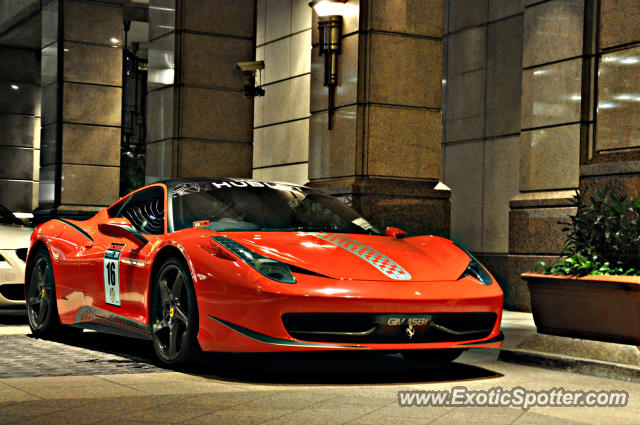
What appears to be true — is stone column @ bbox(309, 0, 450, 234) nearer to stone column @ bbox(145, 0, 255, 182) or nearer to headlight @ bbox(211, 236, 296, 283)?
stone column @ bbox(145, 0, 255, 182)

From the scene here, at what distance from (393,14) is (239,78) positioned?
5578mm

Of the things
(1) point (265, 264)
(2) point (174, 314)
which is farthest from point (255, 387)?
(2) point (174, 314)

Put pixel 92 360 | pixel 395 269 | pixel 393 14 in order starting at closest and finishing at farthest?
pixel 395 269, pixel 92 360, pixel 393 14

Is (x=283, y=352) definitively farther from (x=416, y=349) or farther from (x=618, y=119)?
(x=618, y=119)

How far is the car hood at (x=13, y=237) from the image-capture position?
9.91 meters

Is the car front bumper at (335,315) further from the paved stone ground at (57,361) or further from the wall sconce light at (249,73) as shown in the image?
the wall sconce light at (249,73)

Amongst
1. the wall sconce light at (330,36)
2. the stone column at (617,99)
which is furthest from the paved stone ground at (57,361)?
the wall sconce light at (330,36)

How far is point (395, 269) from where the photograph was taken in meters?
6.39

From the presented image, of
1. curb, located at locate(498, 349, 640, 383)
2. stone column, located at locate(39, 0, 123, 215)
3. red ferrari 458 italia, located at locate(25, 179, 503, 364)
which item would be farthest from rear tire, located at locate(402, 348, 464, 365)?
stone column, located at locate(39, 0, 123, 215)

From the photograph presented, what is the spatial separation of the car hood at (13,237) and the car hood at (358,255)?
Answer: 4117 mm

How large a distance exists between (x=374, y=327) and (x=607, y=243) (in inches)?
88.4

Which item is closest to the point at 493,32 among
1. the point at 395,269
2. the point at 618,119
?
the point at 618,119

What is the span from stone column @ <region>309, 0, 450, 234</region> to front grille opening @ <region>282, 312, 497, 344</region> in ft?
19.7

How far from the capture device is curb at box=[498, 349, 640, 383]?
21.8 feet
